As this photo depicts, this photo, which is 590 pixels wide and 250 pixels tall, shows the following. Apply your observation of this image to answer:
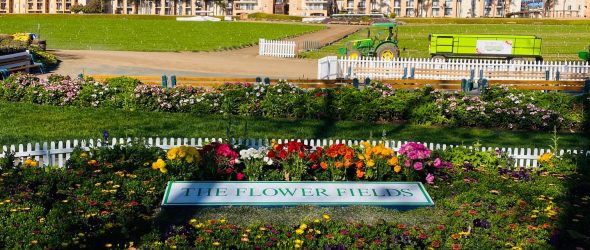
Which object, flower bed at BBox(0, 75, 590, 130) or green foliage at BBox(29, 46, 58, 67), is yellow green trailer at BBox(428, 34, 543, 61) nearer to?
flower bed at BBox(0, 75, 590, 130)

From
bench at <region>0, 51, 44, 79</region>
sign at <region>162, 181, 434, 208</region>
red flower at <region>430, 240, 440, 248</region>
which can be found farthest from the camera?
bench at <region>0, 51, 44, 79</region>

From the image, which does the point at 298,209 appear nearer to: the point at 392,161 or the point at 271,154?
the point at 271,154

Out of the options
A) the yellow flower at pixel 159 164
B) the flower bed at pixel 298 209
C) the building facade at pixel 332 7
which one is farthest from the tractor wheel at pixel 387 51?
the building facade at pixel 332 7

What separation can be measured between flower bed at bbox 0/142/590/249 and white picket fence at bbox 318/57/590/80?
14174 mm

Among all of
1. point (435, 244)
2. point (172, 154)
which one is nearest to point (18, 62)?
point (172, 154)

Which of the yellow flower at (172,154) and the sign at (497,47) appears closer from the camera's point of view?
the yellow flower at (172,154)

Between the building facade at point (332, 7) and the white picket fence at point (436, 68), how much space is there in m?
93.2

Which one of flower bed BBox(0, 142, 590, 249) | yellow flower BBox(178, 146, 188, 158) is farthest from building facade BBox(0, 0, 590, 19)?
yellow flower BBox(178, 146, 188, 158)

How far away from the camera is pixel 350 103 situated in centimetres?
1573

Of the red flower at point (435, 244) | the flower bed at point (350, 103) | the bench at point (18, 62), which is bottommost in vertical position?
the red flower at point (435, 244)

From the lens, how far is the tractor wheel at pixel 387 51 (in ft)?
95.6

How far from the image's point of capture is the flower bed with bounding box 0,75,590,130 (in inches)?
A: 603

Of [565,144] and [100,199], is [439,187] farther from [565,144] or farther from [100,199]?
[565,144]

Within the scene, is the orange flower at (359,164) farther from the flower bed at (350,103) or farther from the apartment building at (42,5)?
the apartment building at (42,5)
